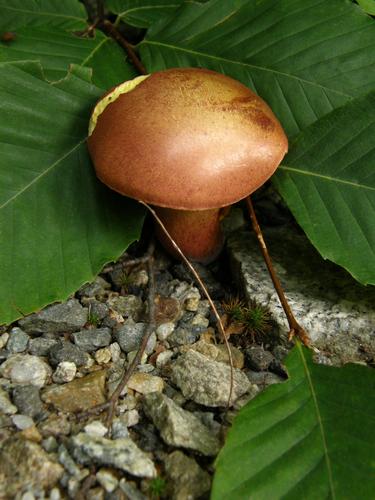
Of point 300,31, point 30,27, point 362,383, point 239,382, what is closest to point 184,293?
point 239,382

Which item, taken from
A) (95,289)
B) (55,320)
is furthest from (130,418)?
(95,289)

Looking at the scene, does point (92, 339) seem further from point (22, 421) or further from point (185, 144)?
point (185, 144)

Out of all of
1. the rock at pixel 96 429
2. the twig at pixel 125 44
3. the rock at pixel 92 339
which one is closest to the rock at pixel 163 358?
the rock at pixel 92 339

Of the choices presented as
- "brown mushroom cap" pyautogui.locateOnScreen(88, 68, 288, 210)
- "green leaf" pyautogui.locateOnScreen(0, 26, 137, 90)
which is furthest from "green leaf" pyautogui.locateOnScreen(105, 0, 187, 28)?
"brown mushroom cap" pyautogui.locateOnScreen(88, 68, 288, 210)

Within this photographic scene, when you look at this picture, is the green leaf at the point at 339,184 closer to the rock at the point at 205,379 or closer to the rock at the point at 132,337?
the rock at the point at 205,379

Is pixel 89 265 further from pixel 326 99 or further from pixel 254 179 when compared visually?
pixel 326 99

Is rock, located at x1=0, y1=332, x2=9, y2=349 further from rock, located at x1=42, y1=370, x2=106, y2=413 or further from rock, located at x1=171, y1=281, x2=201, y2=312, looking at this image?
rock, located at x1=171, y1=281, x2=201, y2=312

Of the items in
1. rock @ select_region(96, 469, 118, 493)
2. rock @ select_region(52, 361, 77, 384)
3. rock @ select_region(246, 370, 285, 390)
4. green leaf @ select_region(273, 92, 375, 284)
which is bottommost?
rock @ select_region(246, 370, 285, 390)
